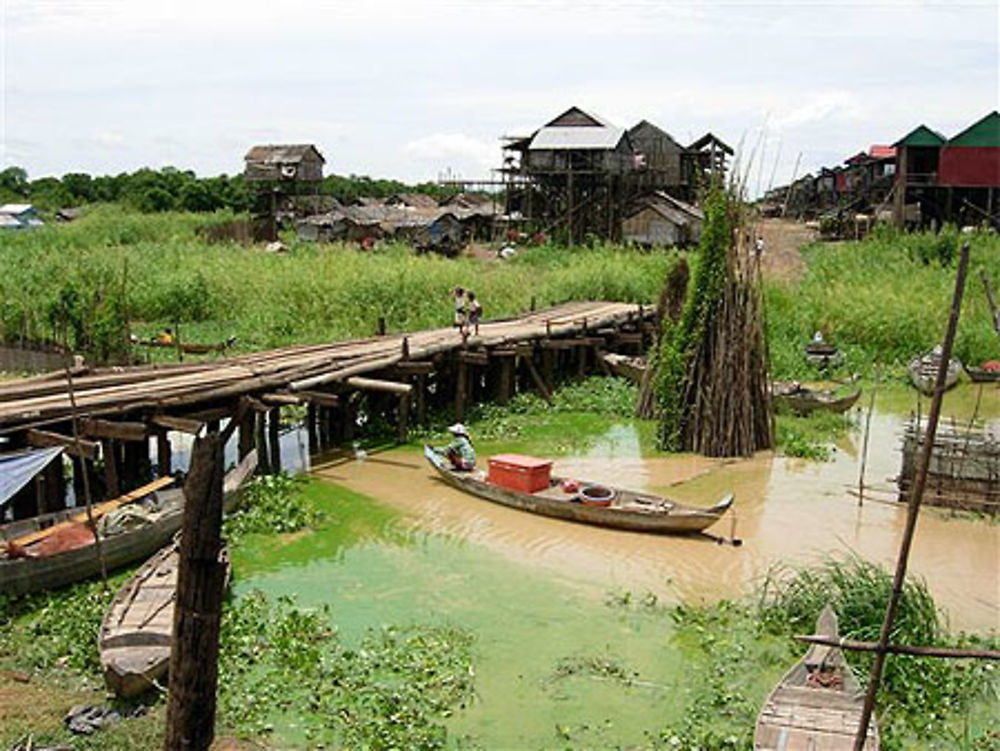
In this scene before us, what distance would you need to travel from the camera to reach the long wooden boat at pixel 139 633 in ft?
27.0

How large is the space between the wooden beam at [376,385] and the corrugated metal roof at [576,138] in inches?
1175

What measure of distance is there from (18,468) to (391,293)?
15.6 m

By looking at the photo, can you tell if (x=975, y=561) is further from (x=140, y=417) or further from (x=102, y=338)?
(x=102, y=338)

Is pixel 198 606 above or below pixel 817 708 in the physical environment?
above

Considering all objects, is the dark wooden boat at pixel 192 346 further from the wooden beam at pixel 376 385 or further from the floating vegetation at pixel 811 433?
the floating vegetation at pixel 811 433

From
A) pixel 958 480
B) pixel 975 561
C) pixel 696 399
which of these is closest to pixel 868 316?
pixel 696 399

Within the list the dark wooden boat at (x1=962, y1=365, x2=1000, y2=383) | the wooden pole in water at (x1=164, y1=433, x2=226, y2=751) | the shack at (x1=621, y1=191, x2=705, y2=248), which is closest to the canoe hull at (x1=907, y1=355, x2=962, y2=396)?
the dark wooden boat at (x1=962, y1=365, x2=1000, y2=383)

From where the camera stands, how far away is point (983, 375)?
22781mm

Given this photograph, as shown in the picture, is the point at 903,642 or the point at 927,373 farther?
the point at 927,373

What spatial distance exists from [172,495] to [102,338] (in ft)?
32.9

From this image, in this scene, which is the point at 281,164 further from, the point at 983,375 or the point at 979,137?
the point at 983,375

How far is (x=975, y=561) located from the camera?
12.2 metres

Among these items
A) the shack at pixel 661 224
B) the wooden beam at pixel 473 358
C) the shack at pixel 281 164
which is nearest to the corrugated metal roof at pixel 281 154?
the shack at pixel 281 164

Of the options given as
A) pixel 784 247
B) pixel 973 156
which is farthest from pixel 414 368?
pixel 973 156
